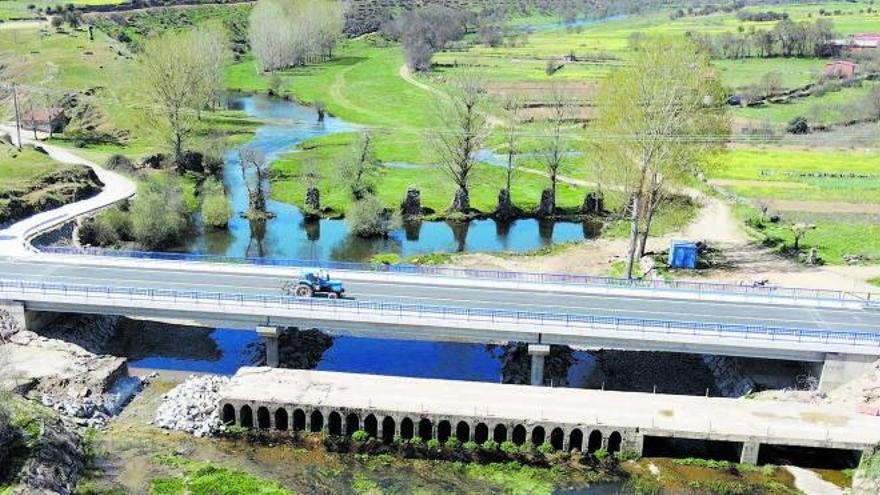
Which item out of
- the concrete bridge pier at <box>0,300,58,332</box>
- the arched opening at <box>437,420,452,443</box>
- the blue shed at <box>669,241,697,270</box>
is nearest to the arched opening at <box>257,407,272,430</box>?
the arched opening at <box>437,420,452,443</box>

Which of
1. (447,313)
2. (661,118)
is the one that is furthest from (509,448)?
(661,118)

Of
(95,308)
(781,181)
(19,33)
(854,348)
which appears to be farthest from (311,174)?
(19,33)

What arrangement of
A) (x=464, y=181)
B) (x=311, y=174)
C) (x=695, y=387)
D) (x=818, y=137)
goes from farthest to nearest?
(x=818, y=137) → (x=311, y=174) → (x=464, y=181) → (x=695, y=387)

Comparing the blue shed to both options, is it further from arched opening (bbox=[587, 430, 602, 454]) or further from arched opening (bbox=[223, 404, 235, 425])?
arched opening (bbox=[223, 404, 235, 425])

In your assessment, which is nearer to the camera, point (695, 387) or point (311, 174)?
point (695, 387)

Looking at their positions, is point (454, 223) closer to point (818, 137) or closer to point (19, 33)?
point (818, 137)

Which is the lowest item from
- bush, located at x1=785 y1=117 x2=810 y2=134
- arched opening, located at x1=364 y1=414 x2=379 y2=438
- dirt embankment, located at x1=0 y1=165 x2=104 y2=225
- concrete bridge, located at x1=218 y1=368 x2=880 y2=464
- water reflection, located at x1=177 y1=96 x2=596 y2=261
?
arched opening, located at x1=364 y1=414 x2=379 y2=438
